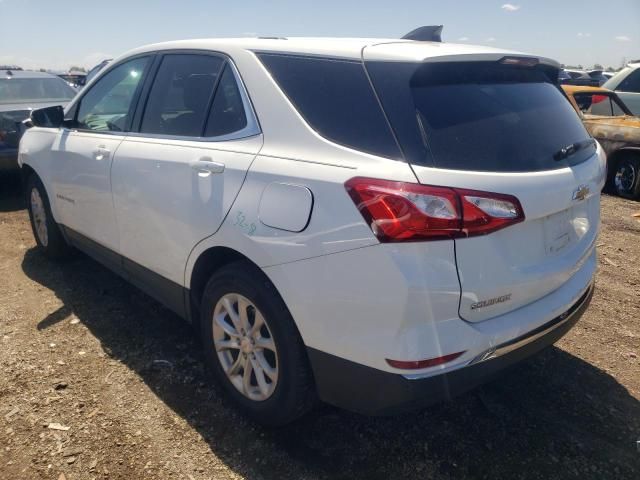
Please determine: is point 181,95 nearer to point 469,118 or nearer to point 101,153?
point 101,153

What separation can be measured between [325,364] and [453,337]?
A: 54cm

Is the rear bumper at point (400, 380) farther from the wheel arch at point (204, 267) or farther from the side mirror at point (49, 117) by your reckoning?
the side mirror at point (49, 117)

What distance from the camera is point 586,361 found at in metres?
3.30

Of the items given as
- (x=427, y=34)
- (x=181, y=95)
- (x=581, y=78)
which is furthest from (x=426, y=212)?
(x=581, y=78)

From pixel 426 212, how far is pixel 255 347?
43.8 inches

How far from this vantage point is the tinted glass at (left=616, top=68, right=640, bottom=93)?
10055 mm

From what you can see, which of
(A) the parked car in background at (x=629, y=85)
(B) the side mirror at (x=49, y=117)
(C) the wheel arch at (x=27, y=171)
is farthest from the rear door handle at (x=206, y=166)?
(A) the parked car in background at (x=629, y=85)

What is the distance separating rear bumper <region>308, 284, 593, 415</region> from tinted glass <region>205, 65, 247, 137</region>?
46.3 inches

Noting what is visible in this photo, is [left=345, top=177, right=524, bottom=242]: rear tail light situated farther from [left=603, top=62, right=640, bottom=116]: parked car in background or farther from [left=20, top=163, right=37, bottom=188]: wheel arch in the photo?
[left=603, top=62, right=640, bottom=116]: parked car in background

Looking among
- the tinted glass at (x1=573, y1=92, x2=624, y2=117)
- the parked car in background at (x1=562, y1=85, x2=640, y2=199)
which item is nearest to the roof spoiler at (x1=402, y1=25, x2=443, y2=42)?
the parked car in background at (x1=562, y1=85, x2=640, y2=199)

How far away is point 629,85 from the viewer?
10156 mm

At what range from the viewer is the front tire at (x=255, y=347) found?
91.6 inches

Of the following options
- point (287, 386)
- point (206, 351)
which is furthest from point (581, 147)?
point (206, 351)

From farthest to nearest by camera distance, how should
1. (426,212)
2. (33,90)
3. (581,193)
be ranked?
(33,90), (581,193), (426,212)
